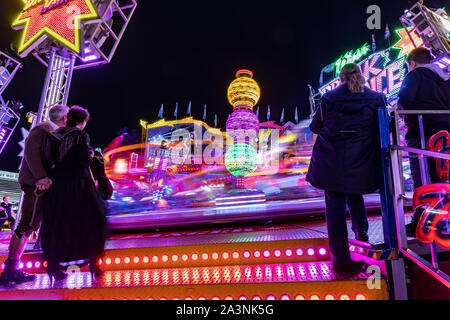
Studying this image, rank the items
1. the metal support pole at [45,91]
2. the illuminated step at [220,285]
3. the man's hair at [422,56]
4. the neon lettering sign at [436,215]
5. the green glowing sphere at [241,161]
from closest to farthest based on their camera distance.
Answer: the neon lettering sign at [436,215] → the illuminated step at [220,285] → the man's hair at [422,56] → the metal support pole at [45,91] → the green glowing sphere at [241,161]

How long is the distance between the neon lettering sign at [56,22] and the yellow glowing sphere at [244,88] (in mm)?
18333

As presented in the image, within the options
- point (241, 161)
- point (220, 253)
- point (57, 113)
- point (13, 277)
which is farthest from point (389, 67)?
point (241, 161)

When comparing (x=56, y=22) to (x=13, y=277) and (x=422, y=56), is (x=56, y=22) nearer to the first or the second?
(x=13, y=277)

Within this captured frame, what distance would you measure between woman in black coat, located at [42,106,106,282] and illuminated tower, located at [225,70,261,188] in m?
20.4

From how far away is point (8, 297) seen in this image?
7.68 ft

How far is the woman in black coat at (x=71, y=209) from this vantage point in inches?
98.4

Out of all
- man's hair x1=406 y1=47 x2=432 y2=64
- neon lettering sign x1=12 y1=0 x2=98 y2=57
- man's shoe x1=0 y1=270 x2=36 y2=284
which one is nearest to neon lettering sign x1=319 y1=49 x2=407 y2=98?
man's hair x1=406 y1=47 x2=432 y2=64

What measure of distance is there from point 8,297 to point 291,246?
99.4 inches

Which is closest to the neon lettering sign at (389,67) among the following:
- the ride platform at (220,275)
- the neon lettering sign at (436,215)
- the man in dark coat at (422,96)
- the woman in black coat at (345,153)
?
the man in dark coat at (422,96)

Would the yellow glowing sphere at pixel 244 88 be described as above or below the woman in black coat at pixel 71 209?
above

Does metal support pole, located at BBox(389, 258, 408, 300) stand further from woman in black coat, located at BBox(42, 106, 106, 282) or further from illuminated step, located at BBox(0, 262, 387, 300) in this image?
woman in black coat, located at BBox(42, 106, 106, 282)

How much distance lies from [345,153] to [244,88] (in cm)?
2243

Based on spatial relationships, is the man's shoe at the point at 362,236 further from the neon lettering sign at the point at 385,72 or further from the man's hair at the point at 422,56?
the neon lettering sign at the point at 385,72
